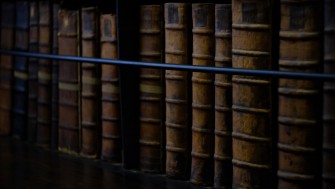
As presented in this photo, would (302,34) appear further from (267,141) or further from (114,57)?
(114,57)

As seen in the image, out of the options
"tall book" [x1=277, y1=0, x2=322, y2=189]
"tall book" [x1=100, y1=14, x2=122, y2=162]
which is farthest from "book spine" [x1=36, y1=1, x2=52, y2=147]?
"tall book" [x1=277, y1=0, x2=322, y2=189]

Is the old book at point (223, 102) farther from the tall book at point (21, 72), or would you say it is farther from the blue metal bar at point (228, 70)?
the tall book at point (21, 72)

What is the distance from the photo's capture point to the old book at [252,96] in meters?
1.42

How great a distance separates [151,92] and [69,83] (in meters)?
0.34

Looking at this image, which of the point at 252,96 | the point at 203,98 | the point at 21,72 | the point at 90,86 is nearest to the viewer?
the point at 252,96

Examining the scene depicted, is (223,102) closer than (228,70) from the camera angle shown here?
No

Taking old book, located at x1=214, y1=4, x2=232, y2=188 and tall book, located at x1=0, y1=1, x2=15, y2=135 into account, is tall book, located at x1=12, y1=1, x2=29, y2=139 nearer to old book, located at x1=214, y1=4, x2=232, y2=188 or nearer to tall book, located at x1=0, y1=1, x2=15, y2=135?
tall book, located at x1=0, y1=1, x2=15, y2=135

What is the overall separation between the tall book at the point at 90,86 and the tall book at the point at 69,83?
0.11 feet

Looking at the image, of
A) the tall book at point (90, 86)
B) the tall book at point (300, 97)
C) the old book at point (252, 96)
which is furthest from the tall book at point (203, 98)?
the tall book at point (90, 86)

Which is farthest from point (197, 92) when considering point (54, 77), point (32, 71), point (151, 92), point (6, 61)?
point (6, 61)

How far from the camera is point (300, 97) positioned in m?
1.36

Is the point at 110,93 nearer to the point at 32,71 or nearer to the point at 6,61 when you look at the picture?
the point at 32,71

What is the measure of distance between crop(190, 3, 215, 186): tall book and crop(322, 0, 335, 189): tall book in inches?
13.0

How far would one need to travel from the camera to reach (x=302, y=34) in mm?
1346
